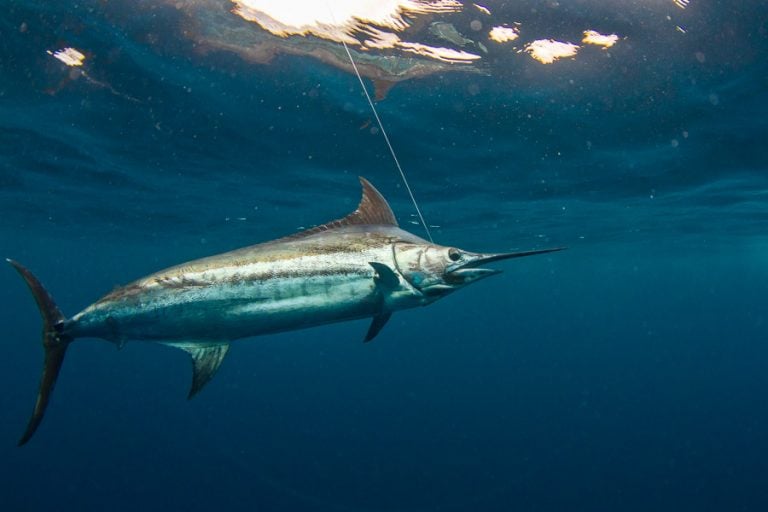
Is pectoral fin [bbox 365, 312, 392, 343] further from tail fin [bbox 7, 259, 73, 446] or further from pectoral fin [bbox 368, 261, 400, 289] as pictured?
tail fin [bbox 7, 259, 73, 446]

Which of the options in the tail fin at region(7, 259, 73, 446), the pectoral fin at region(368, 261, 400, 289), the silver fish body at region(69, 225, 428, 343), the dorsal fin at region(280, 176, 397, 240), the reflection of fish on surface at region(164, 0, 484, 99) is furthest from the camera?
the reflection of fish on surface at region(164, 0, 484, 99)

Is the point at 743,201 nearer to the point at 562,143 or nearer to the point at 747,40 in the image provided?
the point at 562,143

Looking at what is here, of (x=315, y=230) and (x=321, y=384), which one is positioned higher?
(x=315, y=230)

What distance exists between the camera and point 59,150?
47.5ft

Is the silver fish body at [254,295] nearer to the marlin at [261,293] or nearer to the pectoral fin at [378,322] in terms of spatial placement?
the marlin at [261,293]

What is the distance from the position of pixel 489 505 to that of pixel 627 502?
5.43 m

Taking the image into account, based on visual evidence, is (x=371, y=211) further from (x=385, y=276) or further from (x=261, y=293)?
(x=261, y=293)

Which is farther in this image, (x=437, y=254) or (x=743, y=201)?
(x=743, y=201)

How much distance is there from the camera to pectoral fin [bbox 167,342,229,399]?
3.00 metres

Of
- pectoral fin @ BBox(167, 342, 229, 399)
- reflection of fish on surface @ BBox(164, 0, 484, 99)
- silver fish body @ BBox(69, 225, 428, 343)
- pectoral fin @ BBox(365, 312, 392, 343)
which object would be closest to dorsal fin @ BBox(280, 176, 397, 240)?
silver fish body @ BBox(69, 225, 428, 343)

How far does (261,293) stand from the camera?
272 cm

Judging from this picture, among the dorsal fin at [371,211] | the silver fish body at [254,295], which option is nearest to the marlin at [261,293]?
the silver fish body at [254,295]

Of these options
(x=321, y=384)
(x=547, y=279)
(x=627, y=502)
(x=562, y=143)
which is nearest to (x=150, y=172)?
(x=562, y=143)

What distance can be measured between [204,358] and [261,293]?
0.72m
